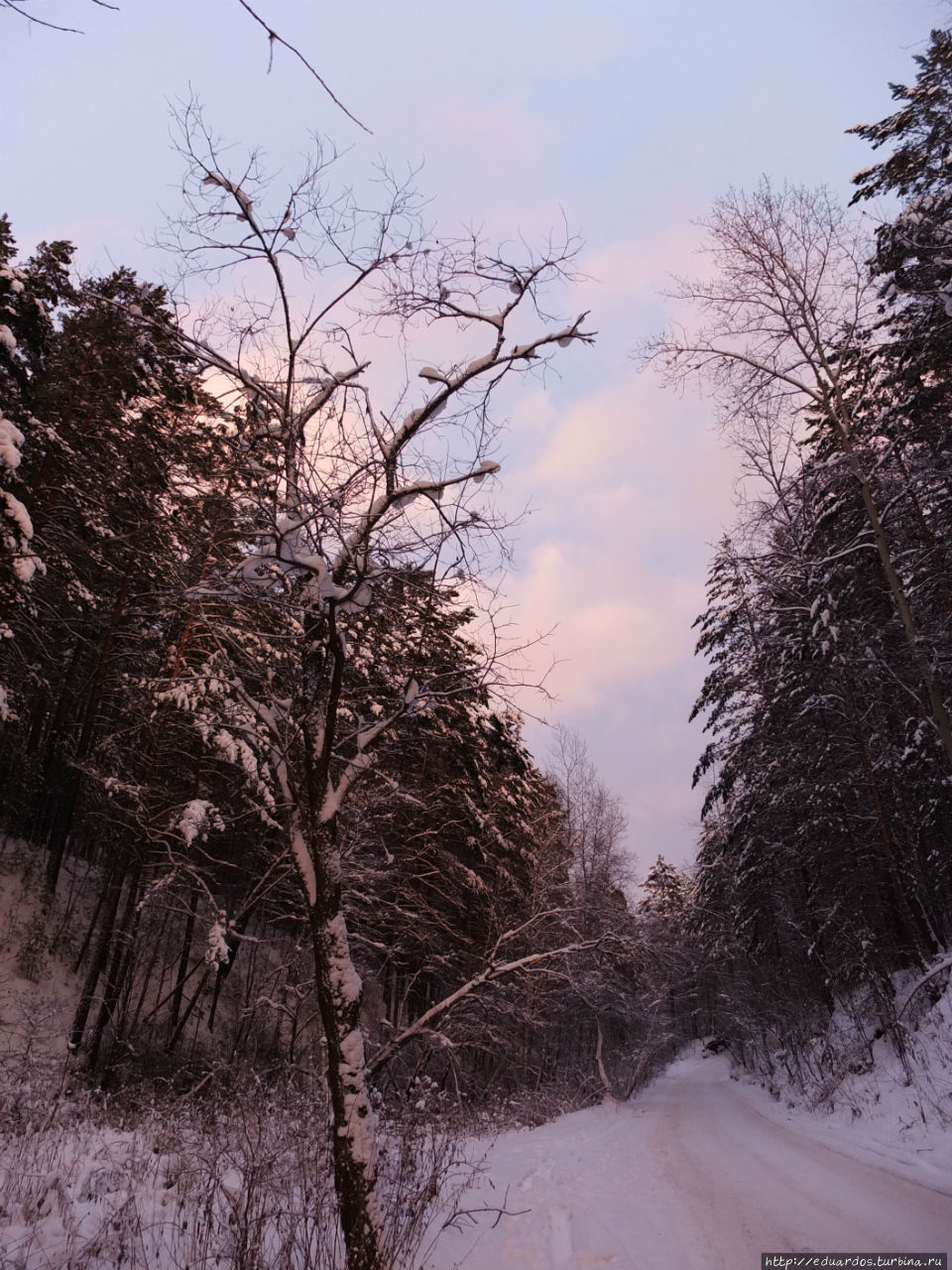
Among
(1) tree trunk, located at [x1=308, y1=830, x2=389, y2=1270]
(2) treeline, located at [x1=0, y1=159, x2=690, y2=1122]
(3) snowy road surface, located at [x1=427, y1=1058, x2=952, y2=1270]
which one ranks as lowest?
(3) snowy road surface, located at [x1=427, y1=1058, x2=952, y2=1270]

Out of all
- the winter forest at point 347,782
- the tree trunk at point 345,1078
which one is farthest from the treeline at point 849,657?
the tree trunk at point 345,1078

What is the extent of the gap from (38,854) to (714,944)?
25.2m

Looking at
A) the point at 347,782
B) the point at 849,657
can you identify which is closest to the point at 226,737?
the point at 347,782

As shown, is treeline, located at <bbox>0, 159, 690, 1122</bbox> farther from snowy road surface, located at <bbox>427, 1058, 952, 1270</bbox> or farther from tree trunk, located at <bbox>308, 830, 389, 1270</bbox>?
snowy road surface, located at <bbox>427, 1058, 952, 1270</bbox>

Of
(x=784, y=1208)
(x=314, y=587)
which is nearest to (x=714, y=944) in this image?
(x=784, y=1208)

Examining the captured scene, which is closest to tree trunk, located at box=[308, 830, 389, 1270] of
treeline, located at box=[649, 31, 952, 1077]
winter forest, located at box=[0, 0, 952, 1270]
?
winter forest, located at box=[0, 0, 952, 1270]

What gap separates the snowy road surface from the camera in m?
4.70

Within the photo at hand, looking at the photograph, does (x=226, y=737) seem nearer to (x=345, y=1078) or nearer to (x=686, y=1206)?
(x=345, y=1078)

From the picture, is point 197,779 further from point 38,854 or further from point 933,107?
point 933,107

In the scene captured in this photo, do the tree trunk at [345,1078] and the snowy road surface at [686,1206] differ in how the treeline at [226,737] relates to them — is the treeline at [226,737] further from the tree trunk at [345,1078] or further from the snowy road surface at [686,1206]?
the snowy road surface at [686,1206]

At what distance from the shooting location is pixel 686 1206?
620 centimetres

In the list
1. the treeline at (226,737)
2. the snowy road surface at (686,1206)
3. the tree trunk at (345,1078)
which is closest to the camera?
the tree trunk at (345,1078)

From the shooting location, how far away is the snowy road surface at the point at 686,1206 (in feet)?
15.4

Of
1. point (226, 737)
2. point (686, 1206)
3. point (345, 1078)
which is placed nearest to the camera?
point (345, 1078)
